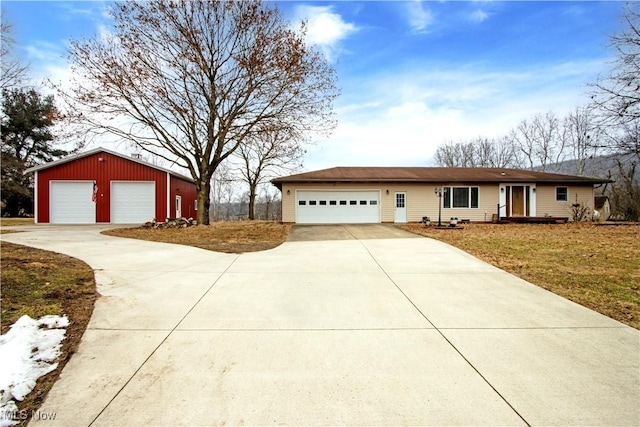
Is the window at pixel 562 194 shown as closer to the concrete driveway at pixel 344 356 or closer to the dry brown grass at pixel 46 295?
the concrete driveway at pixel 344 356

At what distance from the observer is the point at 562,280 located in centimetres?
568

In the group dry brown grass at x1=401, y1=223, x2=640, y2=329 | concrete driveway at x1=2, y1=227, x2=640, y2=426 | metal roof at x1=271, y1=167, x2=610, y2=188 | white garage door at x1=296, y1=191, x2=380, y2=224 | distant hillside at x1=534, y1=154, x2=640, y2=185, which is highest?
distant hillside at x1=534, y1=154, x2=640, y2=185

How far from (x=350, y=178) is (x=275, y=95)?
6007mm

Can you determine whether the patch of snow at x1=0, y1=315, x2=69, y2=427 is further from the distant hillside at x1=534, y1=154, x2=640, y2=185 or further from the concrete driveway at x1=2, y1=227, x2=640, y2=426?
the distant hillside at x1=534, y1=154, x2=640, y2=185

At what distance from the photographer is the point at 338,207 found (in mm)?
18094

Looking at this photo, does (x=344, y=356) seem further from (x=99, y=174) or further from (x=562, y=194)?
(x=562, y=194)

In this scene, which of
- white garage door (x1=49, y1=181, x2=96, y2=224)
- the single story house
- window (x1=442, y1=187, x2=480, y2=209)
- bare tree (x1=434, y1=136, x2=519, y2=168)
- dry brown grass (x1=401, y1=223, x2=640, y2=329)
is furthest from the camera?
bare tree (x1=434, y1=136, x2=519, y2=168)

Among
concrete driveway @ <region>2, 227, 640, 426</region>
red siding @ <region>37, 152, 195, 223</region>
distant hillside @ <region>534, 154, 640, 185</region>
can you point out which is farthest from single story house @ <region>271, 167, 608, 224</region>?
distant hillside @ <region>534, 154, 640, 185</region>

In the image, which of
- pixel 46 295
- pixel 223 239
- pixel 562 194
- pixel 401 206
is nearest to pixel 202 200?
pixel 223 239

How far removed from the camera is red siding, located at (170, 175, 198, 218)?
20.6 metres

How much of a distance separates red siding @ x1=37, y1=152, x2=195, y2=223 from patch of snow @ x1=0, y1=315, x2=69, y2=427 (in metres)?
17.1

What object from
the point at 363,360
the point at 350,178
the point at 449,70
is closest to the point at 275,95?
the point at 350,178

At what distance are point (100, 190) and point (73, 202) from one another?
1.69 meters

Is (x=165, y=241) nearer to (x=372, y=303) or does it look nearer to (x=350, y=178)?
(x=372, y=303)
